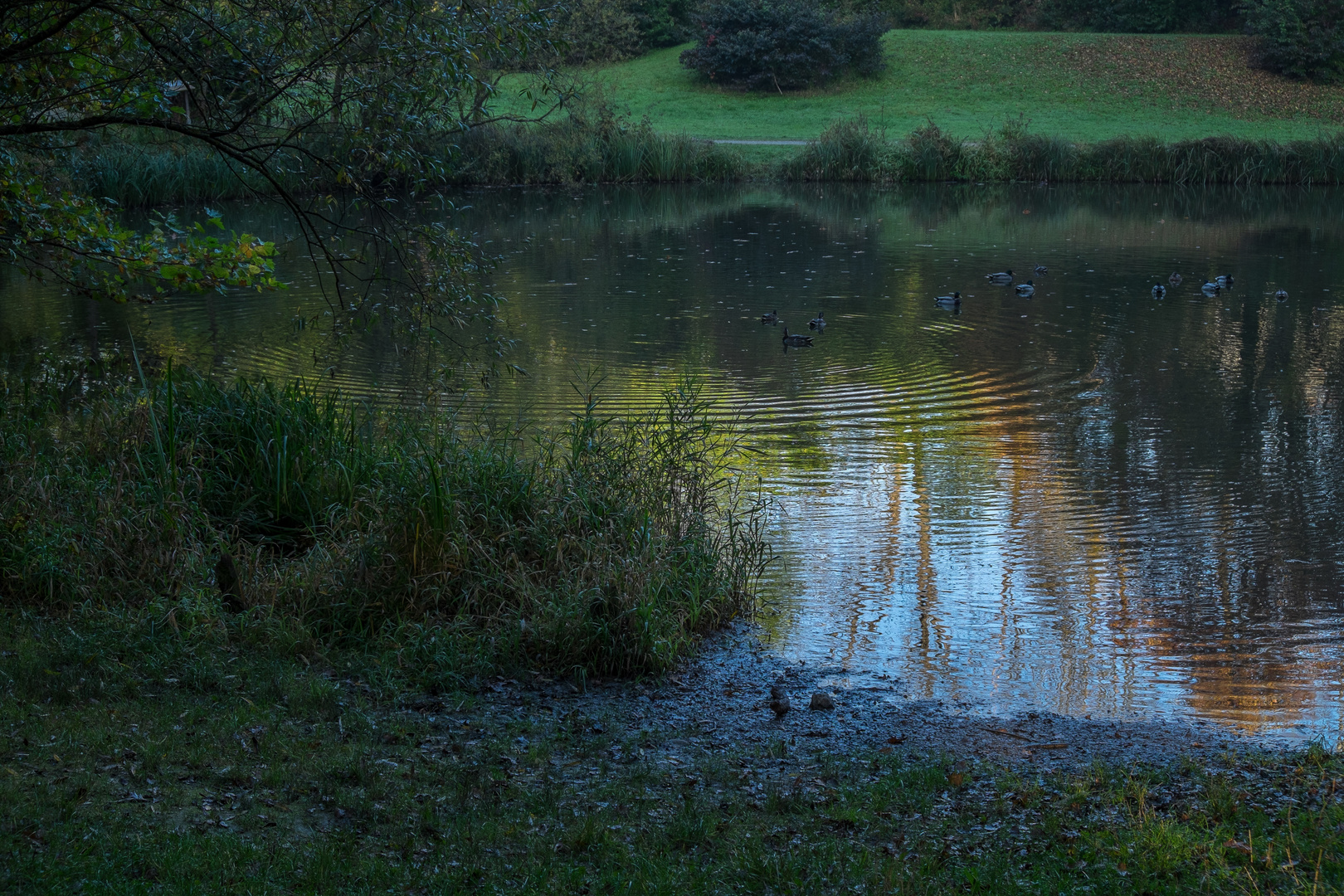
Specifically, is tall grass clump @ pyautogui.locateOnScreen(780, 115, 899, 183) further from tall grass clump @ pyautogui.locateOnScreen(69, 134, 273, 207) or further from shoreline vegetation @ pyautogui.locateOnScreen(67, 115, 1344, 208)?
tall grass clump @ pyautogui.locateOnScreen(69, 134, 273, 207)

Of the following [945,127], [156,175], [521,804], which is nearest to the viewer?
[521,804]

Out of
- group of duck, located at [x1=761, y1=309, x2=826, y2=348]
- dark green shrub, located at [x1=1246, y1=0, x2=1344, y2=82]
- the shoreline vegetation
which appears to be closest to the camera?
group of duck, located at [x1=761, y1=309, x2=826, y2=348]

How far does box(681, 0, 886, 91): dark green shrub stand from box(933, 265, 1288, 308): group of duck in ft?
119

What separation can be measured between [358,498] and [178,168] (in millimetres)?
25380

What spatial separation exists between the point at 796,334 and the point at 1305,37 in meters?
49.9

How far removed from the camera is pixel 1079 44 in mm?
60312

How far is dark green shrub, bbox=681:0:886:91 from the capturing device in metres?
56.7

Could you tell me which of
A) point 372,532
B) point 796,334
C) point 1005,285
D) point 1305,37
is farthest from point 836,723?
point 1305,37

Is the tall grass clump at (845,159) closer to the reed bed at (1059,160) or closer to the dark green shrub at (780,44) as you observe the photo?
the reed bed at (1059,160)

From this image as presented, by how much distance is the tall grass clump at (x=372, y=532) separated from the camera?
725cm

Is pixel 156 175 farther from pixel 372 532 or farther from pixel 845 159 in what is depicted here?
pixel 372 532

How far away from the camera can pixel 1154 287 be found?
71.2ft

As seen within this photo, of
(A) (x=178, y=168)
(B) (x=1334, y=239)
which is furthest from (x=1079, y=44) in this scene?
(A) (x=178, y=168)

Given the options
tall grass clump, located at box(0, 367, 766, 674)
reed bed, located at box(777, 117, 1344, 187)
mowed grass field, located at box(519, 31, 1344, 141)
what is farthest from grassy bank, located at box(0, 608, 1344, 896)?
mowed grass field, located at box(519, 31, 1344, 141)
